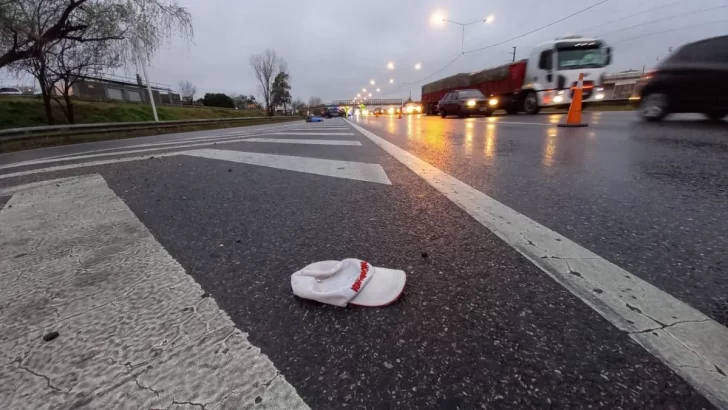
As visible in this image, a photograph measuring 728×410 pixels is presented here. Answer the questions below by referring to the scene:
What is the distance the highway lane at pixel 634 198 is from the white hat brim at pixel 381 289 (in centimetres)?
84

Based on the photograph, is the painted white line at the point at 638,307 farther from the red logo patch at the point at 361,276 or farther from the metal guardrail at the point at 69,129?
the metal guardrail at the point at 69,129

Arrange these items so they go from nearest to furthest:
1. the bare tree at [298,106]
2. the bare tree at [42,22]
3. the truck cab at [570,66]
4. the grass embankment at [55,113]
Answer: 1. the bare tree at [42,22]
2. the truck cab at [570,66]
3. the grass embankment at [55,113]
4. the bare tree at [298,106]

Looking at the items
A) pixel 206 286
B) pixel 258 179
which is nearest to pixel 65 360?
pixel 206 286

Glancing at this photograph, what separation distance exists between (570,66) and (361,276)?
15799 millimetres

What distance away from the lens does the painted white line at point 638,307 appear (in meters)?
0.74

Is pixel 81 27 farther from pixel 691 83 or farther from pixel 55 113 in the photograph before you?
pixel 691 83

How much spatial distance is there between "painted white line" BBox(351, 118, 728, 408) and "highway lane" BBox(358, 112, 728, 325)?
0.08 meters

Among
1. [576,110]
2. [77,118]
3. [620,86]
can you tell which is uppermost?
[620,86]

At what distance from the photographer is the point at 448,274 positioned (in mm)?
1180

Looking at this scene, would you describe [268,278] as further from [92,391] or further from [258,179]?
[258,179]

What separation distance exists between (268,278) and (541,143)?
482cm

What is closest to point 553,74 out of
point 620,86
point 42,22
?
point 42,22

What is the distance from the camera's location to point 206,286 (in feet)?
3.66

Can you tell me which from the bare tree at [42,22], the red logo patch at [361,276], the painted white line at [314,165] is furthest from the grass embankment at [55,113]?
the red logo patch at [361,276]
